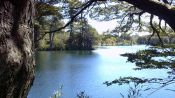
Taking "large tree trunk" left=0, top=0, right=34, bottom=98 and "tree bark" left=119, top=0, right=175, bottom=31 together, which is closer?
"large tree trunk" left=0, top=0, right=34, bottom=98

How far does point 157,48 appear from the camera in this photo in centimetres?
494

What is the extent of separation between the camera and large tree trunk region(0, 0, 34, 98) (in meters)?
1.58

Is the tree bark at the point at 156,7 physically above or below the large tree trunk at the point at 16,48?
above

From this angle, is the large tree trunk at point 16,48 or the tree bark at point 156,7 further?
the tree bark at point 156,7

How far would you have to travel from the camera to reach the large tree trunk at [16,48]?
1578 mm

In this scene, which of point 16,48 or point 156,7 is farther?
point 156,7

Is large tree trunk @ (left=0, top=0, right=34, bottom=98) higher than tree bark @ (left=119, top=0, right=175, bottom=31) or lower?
lower

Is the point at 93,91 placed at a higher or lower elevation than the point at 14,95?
lower

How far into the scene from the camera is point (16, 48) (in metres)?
1.67

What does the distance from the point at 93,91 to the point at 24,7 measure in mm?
12587

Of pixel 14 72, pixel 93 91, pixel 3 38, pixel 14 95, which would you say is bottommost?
pixel 93 91

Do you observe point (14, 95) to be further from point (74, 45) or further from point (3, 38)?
point (74, 45)

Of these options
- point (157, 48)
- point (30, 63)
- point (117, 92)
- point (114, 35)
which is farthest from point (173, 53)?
point (117, 92)

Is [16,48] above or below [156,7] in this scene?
below
